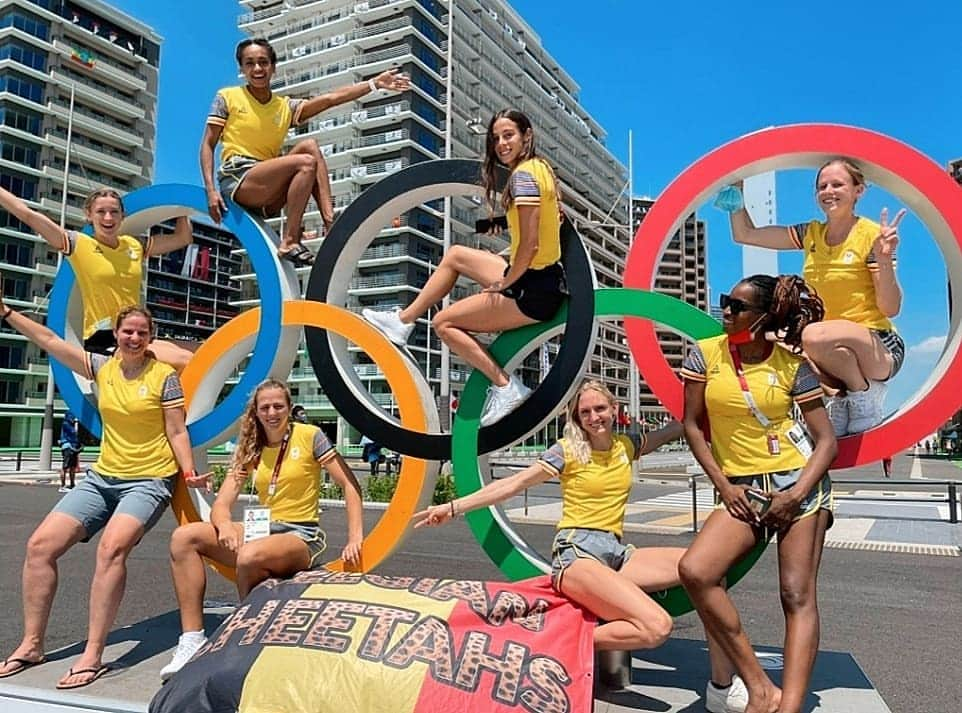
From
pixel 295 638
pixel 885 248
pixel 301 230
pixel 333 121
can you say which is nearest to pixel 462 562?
pixel 301 230

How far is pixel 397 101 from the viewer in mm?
53156

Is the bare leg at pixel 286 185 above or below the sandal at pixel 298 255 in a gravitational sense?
above

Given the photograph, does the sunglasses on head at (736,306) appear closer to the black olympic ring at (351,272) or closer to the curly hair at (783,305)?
the curly hair at (783,305)

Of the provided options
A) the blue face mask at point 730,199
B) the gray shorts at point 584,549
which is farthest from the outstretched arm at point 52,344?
the blue face mask at point 730,199

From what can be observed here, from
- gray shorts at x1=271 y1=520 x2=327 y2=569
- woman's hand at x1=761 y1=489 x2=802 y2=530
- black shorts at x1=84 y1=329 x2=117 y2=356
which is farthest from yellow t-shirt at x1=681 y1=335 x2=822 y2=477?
black shorts at x1=84 y1=329 x2=117 y2=356

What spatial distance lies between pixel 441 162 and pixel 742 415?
91.0 inches

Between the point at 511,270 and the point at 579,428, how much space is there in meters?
0.94

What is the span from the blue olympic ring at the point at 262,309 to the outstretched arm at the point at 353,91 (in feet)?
3.06

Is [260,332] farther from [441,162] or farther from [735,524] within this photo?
[735,524]

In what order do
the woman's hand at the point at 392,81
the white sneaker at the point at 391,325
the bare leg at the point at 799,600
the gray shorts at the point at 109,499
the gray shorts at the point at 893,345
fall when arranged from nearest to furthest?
the bare leg at the point at 799,600 < the gray shorts at the point at 893,345 < the gray shorts at the point at 109,499 < the white sneaker at the point at 391,325 < the woman's hand at the point at 392,81

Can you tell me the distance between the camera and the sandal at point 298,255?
5031 millimetres

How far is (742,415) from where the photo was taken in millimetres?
3527

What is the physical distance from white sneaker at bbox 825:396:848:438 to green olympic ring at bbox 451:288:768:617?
70 cm

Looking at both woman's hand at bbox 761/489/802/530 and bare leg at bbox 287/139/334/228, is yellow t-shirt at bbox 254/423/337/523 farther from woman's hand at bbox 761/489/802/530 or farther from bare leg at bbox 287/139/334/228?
woman's hand at bbox 761/489/802/530
